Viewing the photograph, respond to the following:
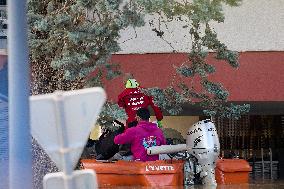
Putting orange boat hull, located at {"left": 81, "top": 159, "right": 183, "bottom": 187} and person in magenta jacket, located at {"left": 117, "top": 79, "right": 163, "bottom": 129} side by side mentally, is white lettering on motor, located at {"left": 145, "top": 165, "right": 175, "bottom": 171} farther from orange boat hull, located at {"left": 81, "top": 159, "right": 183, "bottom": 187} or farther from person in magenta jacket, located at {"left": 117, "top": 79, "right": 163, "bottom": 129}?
person in magenta jacket, located at {"left": 117, "top": 79, "right": 163, "bottom": 129}

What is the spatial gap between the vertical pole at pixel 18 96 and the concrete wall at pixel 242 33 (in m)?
10.9

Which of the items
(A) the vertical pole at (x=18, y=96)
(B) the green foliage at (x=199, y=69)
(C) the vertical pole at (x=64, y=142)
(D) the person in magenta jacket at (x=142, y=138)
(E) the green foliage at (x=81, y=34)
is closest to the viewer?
(C) the vertical pole at (x=64, y=142)

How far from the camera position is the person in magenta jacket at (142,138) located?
36.7 feet

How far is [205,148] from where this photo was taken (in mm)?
10672

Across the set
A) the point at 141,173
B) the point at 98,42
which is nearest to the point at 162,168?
the point at 141,173

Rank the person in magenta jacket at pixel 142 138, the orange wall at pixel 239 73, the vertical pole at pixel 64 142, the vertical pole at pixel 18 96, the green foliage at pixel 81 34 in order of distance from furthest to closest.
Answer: the orange wall at pixel 239 73, the green foliage at pixel 81 34, the person in magenta jacket at pixel 142 138, the vertical pole at pixel 18 96, the vertical pole at pixel 64 142

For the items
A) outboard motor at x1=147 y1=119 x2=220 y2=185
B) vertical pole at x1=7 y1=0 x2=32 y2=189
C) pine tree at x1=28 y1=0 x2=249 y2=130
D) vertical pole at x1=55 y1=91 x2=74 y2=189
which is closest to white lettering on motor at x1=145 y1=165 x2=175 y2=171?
outboard motor at x1=147 y1=119 x2=220 y2=185

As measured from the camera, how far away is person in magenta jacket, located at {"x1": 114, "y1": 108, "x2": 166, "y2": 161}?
36.7ft

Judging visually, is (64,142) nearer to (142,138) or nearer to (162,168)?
(162,168)

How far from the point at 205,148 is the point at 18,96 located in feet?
18.8

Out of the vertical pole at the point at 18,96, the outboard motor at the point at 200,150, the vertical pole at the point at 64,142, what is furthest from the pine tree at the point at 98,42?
the vertical pole at the point at 64,142

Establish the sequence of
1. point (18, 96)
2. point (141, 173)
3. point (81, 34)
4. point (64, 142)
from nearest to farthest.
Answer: point (64, 142) < point (18, 96) < point (141, 173) < point (81, 34)

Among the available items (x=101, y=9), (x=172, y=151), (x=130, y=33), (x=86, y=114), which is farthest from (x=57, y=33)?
(x=86, y=114)

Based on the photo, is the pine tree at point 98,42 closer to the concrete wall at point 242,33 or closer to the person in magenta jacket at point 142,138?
the person in magenta jacket at point 142,138
